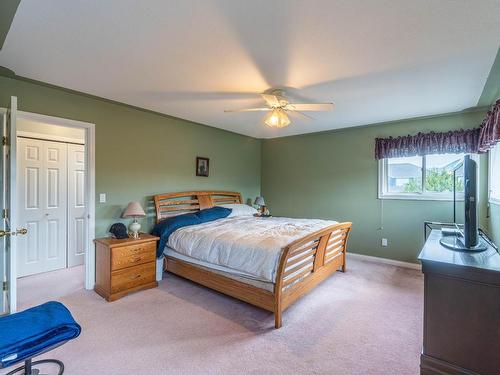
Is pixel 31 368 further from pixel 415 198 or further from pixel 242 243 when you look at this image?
pixel 415 198

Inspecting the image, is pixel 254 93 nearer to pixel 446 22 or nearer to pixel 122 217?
pixel 446 22

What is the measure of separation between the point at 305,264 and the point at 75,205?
3.93 meters

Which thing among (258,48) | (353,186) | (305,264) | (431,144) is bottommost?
(305,264)

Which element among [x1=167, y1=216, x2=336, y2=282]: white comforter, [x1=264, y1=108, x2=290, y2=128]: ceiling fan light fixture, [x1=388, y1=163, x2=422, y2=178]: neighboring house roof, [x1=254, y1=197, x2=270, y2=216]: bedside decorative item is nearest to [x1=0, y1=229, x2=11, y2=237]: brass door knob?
[x1=167, y1=216, x2=336, y2=282]: white comforter

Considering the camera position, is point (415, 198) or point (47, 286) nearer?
point (47, 286)

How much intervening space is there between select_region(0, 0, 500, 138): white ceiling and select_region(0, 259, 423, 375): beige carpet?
2458 mm

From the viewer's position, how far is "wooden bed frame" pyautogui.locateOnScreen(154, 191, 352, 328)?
2.49m

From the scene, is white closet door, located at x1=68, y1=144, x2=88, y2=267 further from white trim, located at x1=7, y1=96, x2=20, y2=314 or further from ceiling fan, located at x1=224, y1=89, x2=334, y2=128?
ceiling fan, located at x1=224, y1=89, x2=334, y2=128

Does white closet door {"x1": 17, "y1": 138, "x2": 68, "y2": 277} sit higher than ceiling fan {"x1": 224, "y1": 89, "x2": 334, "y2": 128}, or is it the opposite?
ceiling fan {"x1": 224, "y1": 89, "x2": 334, "y2": 128}

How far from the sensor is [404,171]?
436cm

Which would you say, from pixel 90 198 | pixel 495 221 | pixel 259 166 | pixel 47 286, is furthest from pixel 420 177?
pixel 47 286

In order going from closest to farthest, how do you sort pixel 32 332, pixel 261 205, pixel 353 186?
1. pixel 32 332
2. pixel 353 186
3. pixel 261 205

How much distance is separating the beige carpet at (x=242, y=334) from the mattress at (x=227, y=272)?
1.13 feet

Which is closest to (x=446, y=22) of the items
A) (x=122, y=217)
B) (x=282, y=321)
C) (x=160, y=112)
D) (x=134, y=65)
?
(x=134, y=65)
